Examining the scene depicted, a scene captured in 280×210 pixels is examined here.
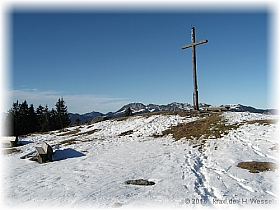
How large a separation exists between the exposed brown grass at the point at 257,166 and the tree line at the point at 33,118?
54090 millimetres

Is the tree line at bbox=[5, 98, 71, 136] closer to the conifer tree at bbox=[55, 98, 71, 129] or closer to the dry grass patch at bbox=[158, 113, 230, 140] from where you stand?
the conifer tree at bbox=[55, 98, 71, 129]

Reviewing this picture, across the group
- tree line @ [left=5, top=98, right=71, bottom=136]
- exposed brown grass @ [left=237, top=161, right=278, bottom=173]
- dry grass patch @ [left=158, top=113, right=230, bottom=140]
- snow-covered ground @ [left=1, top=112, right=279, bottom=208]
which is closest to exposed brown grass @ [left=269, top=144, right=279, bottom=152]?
snow-covered ground @ [left=1, top=112, right=279, bottom=208]

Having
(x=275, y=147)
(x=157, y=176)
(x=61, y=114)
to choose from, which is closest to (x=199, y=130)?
(x=275, y=147)

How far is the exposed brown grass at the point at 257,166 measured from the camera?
7264 millimetres

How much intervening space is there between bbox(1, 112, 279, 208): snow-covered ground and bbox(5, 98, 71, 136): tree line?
4776 cm

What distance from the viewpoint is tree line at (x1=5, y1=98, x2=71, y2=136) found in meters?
53.3

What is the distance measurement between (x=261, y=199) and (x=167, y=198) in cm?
249

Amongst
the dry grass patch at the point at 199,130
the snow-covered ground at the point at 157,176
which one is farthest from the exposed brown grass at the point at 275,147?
the dry grass patch at the point at 199,130

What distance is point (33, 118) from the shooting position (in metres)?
57.2

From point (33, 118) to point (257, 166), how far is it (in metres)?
60.7

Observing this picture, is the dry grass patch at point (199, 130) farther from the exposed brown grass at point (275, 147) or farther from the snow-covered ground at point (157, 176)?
the exposed brown grass at point (275, 147)

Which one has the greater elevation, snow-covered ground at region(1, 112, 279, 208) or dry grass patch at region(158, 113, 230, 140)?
dry grass patch at region(158, 113, 230, 140)

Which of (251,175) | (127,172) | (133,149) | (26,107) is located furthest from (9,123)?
(251,175)

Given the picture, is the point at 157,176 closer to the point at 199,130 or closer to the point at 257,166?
the point at 257,166
